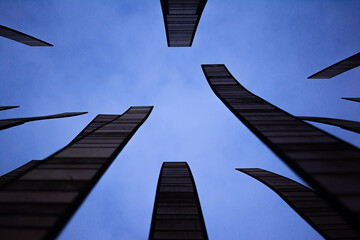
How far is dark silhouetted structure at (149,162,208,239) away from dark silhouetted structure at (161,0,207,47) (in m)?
13.3

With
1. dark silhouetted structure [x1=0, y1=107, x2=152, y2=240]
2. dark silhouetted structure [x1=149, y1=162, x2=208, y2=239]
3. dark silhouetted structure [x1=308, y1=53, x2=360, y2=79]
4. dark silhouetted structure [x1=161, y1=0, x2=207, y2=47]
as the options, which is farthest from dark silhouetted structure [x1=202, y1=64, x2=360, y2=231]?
dark silhouetted structure [x1=308, y1=53, x2=360, y2=79]

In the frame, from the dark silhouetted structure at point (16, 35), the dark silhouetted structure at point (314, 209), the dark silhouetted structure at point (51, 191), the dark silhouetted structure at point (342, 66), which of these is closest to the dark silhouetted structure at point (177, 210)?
the dark silhouetted structure at point (51, 191)

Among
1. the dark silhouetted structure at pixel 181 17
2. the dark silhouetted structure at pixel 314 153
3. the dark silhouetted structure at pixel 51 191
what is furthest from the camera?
the dark silhouetted structure at pixel 181 17

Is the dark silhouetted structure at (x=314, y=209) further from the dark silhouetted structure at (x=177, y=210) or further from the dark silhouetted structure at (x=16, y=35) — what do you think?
the dark silhouetted structure at (x=16, y=35)

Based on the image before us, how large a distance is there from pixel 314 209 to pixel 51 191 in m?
17.5

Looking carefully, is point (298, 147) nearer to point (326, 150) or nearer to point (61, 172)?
point (326, 150)

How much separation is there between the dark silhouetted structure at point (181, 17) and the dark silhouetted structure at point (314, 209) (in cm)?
1580

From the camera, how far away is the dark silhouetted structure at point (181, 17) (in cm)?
1711

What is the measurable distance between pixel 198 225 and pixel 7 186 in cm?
996

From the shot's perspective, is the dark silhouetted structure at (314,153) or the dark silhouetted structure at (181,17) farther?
the dark silhouetted structure at (181,17)

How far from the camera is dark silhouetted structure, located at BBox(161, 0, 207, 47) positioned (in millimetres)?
17109

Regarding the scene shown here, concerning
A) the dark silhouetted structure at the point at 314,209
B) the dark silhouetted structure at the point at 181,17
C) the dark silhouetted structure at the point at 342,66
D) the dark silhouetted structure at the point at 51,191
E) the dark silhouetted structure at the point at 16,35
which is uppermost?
the dark silhouetted structure at the point at 16,35

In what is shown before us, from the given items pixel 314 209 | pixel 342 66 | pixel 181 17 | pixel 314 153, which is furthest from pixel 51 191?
pixel 342 66

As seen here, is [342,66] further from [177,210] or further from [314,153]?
[177,210]
